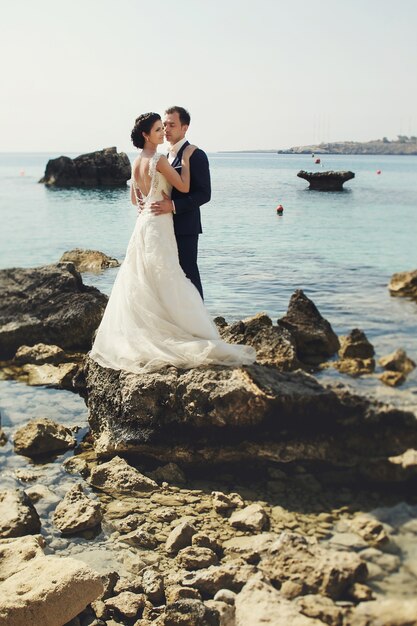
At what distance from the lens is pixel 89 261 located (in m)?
22.1

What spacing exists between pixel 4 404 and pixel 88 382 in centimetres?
177

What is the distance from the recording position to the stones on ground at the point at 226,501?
6332 millimetres

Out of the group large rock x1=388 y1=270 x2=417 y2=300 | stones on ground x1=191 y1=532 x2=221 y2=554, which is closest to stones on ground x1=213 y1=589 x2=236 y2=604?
stones on ground x1=191 y1=532 x2=221 y2=554

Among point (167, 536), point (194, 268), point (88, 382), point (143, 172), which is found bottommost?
point (167, 536)

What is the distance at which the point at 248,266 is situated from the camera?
21.8 meters

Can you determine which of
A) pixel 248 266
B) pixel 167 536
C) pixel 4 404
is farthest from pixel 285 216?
pixel 167 536

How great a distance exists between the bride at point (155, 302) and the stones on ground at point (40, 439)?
102 centimetres

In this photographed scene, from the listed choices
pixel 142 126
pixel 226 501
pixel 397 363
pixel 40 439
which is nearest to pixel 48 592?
pixel 226 501

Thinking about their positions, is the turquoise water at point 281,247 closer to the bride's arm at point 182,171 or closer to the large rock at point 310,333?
the large rock at point 310,333

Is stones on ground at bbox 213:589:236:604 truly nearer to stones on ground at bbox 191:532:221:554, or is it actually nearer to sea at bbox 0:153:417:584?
stones on ground at bbox 191:532:221:554

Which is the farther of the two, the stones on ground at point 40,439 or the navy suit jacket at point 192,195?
the stones on ground at point 40,439

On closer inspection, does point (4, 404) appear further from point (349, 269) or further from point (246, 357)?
point (349, 269)

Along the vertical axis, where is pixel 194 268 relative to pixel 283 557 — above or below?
above

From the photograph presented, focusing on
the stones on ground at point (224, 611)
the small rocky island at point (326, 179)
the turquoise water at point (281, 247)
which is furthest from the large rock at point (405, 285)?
the small rocky island at point (326, 179)
